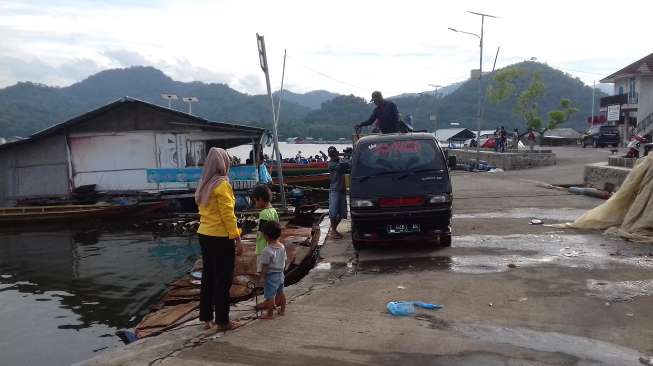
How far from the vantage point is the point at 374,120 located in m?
11.2

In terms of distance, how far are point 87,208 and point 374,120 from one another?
1320 centimetres

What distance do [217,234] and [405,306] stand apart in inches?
82.7

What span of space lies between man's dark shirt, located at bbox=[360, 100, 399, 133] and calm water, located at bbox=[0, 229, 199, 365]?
5559mm

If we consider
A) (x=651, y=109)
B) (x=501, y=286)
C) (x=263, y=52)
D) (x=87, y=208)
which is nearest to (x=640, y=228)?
(x=501, y=286)

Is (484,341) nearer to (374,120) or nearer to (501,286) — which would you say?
(501,286)

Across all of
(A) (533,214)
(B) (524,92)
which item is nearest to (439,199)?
(A) (533,214)

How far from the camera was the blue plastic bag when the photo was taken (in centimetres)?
559

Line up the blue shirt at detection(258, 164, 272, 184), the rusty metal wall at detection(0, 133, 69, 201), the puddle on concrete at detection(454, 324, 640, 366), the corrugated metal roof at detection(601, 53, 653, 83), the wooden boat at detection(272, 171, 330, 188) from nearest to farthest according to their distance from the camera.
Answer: the puddle on concrete at detection(454, 324, 640, 366), the rusty metal wall at detection(0, 133, 69, 201), the blue shirt at detection(258, 164, 272, 184), the wooden boat at detection(272, 171, 330, 188), the corrugated metal roof at detection(601, 53, 653, 83)

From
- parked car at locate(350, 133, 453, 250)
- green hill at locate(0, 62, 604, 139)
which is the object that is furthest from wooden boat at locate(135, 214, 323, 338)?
green hill at locate(0, 62, 604, 139)

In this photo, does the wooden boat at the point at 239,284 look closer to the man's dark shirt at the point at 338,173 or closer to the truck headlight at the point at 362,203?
the man's dark shirt at the point at 338,173

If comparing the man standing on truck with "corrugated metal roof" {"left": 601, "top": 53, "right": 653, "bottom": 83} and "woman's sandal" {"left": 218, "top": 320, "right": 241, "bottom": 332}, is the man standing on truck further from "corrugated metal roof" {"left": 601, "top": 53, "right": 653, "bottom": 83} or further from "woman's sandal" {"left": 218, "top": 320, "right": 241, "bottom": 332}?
"corrugated metal roof" {"left": 601, "top": 53, "right": 653, "bottom": 83}

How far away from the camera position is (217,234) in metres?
5.14

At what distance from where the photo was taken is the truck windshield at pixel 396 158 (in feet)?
29.1

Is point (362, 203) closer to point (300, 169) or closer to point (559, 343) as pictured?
point (559, 343)
